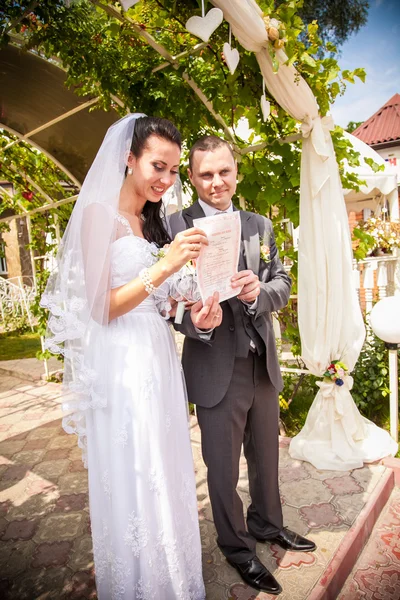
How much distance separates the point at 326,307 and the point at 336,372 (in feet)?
1.90

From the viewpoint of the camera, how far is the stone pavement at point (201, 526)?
2262 millimetres

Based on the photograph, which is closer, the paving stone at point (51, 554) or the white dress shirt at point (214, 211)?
the white dress shirt at point (214, 211)

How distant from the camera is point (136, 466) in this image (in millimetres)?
1786

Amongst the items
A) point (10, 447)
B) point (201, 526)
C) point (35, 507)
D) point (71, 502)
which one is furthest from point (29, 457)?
point (201, 526)

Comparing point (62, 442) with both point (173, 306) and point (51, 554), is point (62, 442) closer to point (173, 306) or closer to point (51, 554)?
point (51, 554)

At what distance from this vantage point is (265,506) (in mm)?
2436

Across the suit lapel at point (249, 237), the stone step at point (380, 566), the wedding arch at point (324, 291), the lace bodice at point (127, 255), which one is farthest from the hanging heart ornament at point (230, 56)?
the stone step at point (380, 566)

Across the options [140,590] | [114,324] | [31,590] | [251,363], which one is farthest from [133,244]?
[31,590]

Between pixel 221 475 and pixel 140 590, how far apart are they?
2.08 feet

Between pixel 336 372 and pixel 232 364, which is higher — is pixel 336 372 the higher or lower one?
the lower one

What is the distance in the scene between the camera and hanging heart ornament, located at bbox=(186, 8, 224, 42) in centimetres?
239

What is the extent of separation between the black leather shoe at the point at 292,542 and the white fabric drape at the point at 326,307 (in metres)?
0.97

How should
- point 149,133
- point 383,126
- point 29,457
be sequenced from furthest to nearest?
1. point 383,126
2. point 29,457
3. point 149,133

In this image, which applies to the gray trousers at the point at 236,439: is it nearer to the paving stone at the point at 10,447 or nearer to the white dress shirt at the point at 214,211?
the white dress shirt at the point at 214,211
